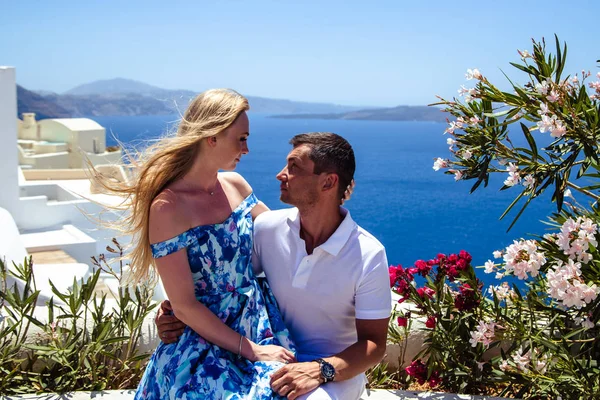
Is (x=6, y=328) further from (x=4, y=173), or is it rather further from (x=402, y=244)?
(x=402, y=244)

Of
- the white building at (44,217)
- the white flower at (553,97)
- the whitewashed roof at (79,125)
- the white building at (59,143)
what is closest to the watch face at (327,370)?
the white flower at (553,97)

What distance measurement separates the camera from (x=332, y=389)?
7.69 ft

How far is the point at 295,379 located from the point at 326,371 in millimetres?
122

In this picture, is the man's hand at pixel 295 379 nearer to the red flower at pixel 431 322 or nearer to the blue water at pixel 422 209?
the red flower at pixel 431 322

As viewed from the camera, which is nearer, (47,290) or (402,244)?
(47,290)

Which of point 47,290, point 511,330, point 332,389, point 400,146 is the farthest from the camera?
point 400,146

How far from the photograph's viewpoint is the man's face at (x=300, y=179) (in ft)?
8.07

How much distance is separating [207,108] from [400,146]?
128 m

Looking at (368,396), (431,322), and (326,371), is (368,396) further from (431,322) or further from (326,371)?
(326,371)

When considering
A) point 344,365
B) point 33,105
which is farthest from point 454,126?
point 33,105

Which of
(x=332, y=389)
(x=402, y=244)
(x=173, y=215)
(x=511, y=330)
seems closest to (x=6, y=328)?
(x=173, y=215)

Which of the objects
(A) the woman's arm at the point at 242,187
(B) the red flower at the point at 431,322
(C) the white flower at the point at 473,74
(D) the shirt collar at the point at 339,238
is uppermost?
(C) the white flower at the point at 473,74

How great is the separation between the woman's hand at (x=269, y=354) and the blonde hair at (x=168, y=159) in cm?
54

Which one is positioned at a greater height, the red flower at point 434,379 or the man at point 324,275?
the man at point 324,275
